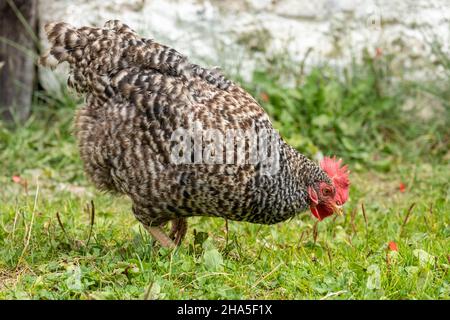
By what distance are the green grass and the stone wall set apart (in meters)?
0.33

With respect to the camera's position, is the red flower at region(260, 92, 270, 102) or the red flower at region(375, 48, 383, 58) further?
the red flower at region(375, 48, 383, 58)

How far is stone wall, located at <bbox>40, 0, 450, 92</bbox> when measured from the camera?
784 centimetres

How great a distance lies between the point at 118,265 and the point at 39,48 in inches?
153

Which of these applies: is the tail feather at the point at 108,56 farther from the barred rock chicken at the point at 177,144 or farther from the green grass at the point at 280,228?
the green grass at the point at 280,228

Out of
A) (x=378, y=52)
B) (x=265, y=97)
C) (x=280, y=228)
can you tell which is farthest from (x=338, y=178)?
(x=378, y=52)

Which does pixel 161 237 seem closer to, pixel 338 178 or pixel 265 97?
pixel 338 178

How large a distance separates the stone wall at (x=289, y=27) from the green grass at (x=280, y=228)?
0.33 metres

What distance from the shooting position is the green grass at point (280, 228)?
439cm

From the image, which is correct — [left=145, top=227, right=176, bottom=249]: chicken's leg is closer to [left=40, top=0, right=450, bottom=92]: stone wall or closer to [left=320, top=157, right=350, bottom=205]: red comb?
[left=320, top=157, right=350, bottom=205]: red comb

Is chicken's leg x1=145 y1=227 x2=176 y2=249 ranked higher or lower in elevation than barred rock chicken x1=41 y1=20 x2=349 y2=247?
lower

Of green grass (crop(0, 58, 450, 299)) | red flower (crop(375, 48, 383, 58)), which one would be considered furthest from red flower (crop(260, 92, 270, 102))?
red flower (crop(375, 48, 383, 58))

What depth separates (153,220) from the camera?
4.93m

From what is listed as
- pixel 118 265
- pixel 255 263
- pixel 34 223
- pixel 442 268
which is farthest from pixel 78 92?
pixel 442 268
